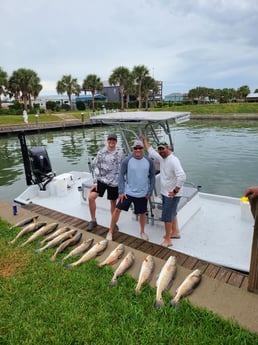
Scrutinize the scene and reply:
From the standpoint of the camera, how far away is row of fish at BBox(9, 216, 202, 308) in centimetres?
291

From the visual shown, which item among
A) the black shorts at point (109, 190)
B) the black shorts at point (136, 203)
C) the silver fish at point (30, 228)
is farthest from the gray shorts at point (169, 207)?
the silver fish at point (30, 228)

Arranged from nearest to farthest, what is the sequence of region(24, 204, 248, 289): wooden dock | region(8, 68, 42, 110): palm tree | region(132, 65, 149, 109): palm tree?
region(24, 204, 248, 289): wooden dock < region(8, 68, 42, 110): palm tree < region(132, 65, 149, 109): palm tree

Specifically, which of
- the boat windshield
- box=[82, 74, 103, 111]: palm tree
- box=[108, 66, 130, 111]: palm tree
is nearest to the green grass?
the boat windshield

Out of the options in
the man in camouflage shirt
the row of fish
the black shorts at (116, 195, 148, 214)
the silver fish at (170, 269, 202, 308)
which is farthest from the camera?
the man in camouflage shirt

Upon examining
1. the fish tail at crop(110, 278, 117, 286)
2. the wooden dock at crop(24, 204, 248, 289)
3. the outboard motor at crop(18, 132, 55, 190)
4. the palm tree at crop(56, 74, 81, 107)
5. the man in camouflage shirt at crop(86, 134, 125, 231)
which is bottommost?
the wooden dock at crop(24, 204, 248, 289)

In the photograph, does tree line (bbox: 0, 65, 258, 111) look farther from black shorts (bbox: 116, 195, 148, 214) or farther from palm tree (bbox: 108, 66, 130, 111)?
black shorts (bbox: 116, 195, 148, 214)

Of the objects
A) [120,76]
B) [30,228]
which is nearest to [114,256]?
[30,228]

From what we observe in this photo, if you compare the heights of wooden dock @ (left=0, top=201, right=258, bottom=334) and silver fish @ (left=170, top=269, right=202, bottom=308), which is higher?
silver fish @ (left=170, top=269, right=202, bottom=308)

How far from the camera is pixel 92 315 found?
8.59 ft

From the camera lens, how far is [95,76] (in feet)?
160

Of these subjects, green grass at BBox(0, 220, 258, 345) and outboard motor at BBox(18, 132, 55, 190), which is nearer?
green grass at BBox(0, 220, 258, 345)

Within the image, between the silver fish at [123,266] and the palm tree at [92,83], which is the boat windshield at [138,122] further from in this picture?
the palm tree at [92,83]

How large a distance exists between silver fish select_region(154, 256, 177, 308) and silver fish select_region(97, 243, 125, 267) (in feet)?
2.20

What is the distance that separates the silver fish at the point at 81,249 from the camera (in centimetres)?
368
